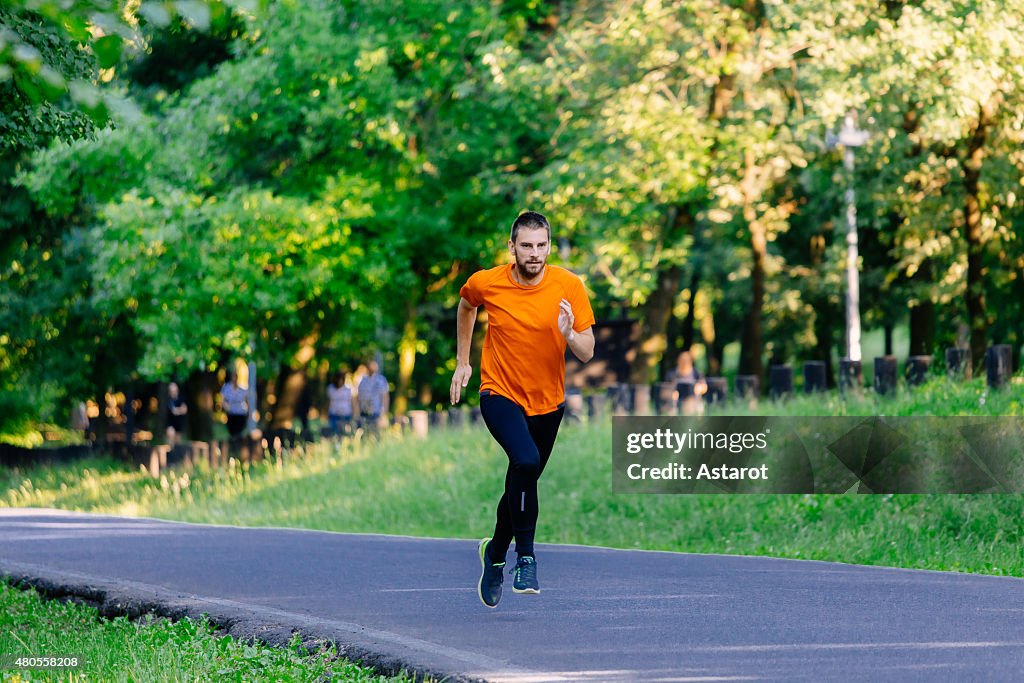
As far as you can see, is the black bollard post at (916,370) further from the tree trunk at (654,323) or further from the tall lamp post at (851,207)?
the tree trunk at (654,323)

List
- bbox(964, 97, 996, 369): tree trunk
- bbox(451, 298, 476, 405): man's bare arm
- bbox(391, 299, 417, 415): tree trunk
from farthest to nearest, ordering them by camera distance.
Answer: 1. bbox(391, 299, 417, 415): tree trunk
2. bbox(964, 97, 996, 369): tree trunk
3. bbox(451, 298, 476, 405): man's bare arm

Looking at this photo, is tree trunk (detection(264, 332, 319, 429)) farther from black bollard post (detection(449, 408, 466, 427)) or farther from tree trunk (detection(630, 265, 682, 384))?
black bollard post (detection(449, 408, 466, 427))

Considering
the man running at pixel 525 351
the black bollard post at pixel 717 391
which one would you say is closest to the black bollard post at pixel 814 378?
the black bollard post at pixel 717 391

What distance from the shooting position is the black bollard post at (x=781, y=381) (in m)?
15.7

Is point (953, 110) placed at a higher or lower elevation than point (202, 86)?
lower

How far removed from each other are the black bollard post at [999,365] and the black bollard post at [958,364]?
3.34 feet

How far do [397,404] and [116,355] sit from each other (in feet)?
Result: 21.2

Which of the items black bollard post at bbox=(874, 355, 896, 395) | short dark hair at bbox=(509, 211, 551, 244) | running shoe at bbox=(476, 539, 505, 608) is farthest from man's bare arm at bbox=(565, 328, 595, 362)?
black bollard post at bbox=(874, 355, 896, 395)

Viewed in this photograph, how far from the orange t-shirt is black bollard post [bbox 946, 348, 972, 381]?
326 inches

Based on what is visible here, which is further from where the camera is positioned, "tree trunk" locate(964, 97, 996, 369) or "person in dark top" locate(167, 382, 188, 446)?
"person in dark top" locate(167, 382, 188, 446)

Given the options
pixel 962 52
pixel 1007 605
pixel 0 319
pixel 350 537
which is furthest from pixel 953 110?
pixel 0 319

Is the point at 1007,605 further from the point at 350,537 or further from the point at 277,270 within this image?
the point at 277,270

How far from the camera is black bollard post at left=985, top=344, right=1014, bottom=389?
44.3 ft

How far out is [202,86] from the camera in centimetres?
2445
